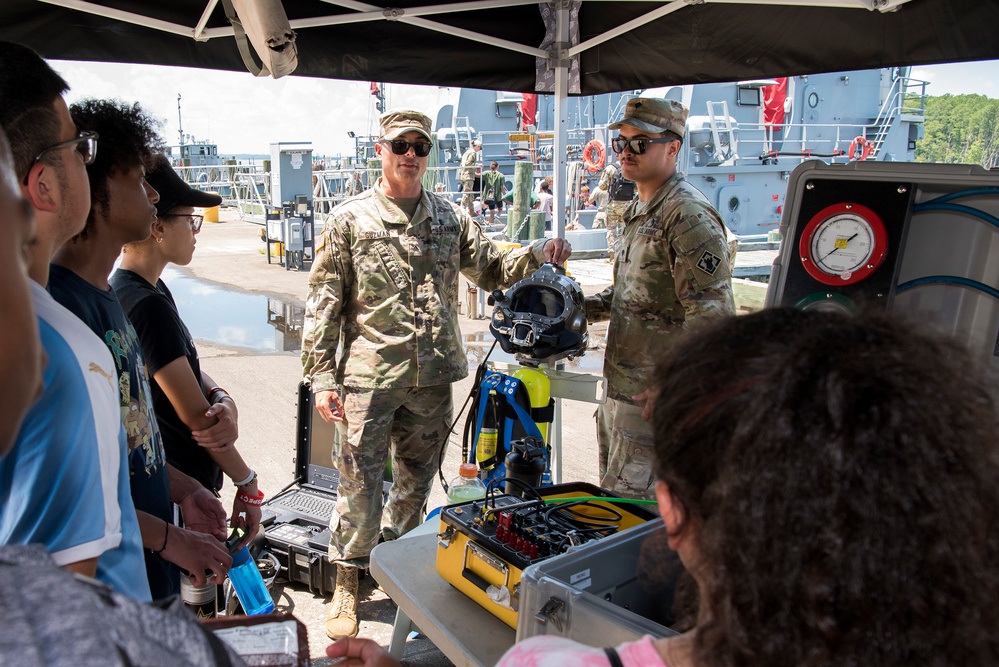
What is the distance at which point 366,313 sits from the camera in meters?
3.34

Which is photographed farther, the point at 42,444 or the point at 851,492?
the point at 42,444

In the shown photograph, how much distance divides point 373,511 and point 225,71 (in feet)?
7.98

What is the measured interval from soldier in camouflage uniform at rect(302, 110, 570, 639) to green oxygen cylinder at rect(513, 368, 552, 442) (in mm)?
407

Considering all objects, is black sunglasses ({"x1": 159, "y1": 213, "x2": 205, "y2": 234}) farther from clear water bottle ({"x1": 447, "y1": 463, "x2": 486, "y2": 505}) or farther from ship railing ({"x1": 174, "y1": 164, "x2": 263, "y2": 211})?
ship railing ({"x1": 174, "y1": 164, "x2": 263, "y2": 211})

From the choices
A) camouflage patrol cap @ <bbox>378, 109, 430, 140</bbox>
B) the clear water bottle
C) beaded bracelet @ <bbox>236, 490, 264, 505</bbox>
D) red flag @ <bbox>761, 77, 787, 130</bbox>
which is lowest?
the clear water bottle

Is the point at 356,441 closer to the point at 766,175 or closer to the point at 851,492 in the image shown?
the point at 851,492

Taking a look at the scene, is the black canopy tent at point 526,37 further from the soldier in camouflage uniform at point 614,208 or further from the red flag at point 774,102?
the red flag at point 774,102

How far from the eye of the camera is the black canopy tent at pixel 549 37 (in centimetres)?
310

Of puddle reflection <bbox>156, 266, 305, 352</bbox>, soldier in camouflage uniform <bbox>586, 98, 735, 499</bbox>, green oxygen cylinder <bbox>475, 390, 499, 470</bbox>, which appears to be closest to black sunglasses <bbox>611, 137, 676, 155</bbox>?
soldier in camouflage uniform <bbox>586, 98, 735, 499</bbox>

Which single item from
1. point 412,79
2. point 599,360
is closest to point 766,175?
point 599,360

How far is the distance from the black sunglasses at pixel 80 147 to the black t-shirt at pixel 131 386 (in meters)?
0.35

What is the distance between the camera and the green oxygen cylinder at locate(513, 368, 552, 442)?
10.4 feet

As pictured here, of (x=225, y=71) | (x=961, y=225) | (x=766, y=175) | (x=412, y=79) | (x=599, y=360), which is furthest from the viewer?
(x=766, y=175)

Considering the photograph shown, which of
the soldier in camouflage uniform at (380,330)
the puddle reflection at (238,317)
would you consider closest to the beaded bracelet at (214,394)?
the soldier in camouflage uniform at (380,330)
